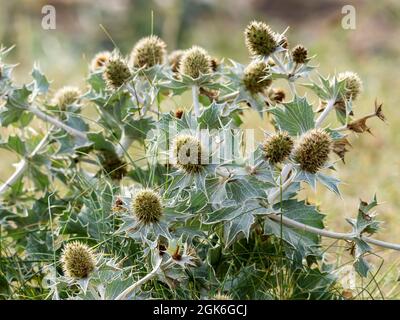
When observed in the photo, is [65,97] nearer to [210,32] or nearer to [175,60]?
[175,60]

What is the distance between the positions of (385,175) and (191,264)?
6.74 feet

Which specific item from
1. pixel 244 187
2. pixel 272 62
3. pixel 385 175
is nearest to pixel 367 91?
pixel 385 175

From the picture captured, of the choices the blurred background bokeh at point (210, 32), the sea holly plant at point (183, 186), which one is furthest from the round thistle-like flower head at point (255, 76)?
the blurred background bokeh at point (210, 32)

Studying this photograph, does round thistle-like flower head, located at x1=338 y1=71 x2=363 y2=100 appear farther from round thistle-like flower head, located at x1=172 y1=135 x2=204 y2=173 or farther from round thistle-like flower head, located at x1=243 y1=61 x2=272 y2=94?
round thistle-like flower head, located at x1=172 y1=135 x2=204 y2=173

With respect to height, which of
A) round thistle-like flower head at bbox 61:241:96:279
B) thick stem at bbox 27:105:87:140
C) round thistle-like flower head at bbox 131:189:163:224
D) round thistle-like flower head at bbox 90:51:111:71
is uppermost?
round thistle-like flower head at bbox 90:51:111:71

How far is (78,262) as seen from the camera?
6.23 feet

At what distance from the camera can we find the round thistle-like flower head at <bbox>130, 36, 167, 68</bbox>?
255cm

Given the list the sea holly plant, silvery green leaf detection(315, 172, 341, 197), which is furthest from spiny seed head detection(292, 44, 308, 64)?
silvery green leaf detection(315, 172, 341, 197)

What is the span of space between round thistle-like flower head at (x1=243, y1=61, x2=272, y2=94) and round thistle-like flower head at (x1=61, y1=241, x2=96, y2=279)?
2.43 ft

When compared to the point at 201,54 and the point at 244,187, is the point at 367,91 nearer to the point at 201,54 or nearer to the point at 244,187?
the point at 201,54

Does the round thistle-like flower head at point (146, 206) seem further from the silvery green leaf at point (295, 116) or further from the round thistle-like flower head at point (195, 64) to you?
the round thistle-like flower head at point (195, 64)

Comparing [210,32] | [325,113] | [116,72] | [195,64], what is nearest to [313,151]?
[325,113]

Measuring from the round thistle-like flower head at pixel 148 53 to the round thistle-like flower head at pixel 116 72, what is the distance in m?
0.17

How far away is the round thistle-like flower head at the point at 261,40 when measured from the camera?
2.20 m
